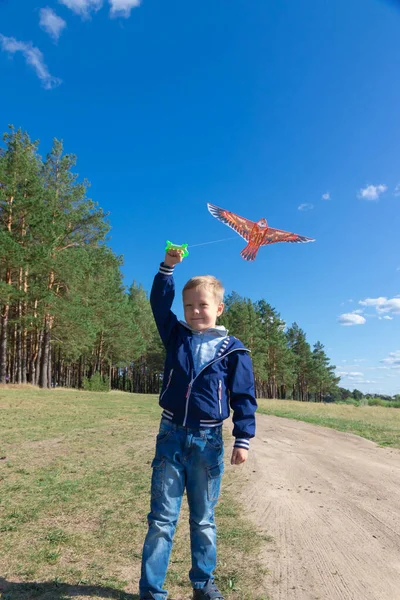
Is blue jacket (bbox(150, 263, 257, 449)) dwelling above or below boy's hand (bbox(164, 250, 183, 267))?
below

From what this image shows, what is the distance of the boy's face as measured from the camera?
108 inches

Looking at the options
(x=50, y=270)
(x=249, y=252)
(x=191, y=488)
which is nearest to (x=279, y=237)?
(x=249, y=252)

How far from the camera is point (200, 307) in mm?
2775

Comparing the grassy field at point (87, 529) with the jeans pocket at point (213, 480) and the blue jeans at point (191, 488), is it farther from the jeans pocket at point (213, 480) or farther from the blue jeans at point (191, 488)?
the jeans pocket at point (213, 480)

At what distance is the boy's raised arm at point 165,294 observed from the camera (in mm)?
2762

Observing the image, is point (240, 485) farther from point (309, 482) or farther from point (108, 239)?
point (108, 239)

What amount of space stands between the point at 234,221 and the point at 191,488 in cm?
498

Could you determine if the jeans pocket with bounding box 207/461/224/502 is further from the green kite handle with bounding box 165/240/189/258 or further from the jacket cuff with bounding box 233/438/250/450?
the green kite handle with bounding box 165/240/189/258

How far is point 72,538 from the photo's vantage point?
3.22 m

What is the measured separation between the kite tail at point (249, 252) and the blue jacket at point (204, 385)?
3.86 metres

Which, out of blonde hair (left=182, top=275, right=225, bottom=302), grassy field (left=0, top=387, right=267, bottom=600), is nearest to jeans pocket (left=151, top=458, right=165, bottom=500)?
grassy field (left=0, top=387, right=267, bottom=600)

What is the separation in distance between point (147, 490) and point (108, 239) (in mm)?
28538

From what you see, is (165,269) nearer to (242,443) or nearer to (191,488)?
(242,443)

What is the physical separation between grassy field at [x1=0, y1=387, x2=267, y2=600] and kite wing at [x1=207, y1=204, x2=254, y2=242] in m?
3.91
